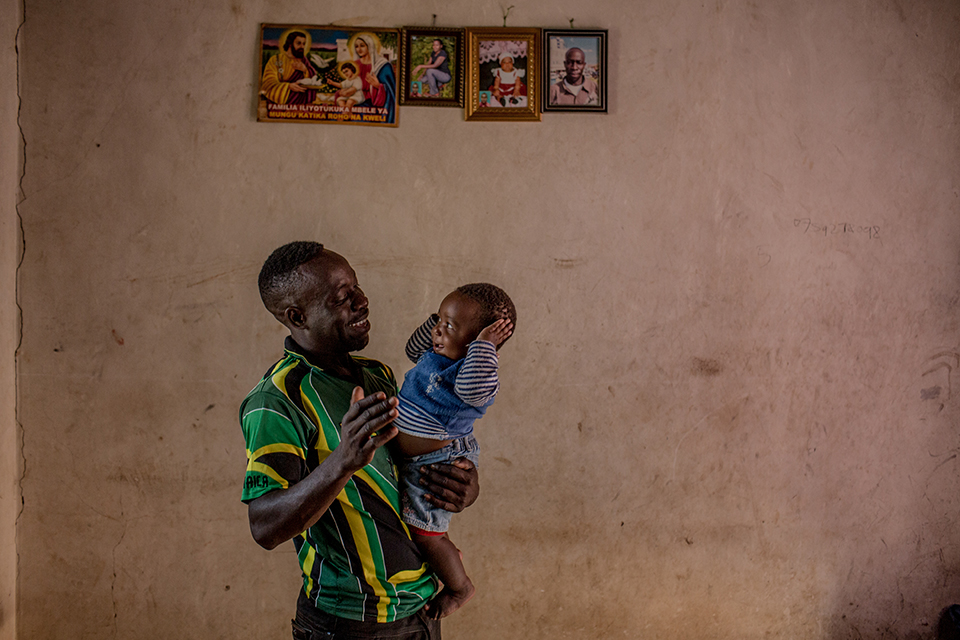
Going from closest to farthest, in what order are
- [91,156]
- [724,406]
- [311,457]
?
[311,457]
[91,156]
[724,406]

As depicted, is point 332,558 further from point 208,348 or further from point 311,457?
point 208,348

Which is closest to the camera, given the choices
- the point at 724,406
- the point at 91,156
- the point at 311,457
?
the point at 311,457

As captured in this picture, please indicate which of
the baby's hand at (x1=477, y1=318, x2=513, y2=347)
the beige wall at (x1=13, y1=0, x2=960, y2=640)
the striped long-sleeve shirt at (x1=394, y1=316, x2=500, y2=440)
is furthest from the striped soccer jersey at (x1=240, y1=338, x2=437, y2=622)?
the beige wall at (x1=13, y1=0, x2=960, y2=640)

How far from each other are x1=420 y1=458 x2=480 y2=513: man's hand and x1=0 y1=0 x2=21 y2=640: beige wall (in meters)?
2.05

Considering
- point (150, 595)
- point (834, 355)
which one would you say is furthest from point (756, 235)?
point (150, 595)

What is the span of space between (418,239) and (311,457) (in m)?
1.38

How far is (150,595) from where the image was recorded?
2.54 m

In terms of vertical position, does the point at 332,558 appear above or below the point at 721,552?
above

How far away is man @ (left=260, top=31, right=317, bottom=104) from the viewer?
2516 millimetres

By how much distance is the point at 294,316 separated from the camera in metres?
1.50

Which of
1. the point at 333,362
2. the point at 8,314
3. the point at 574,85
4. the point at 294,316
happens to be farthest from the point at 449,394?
the point at 8,314

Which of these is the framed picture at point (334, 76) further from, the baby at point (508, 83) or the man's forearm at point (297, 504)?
the man's forearm at point (297, 504)

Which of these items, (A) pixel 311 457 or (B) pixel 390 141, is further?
(B) pixel 390 141

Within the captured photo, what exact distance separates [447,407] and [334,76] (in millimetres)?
1696
